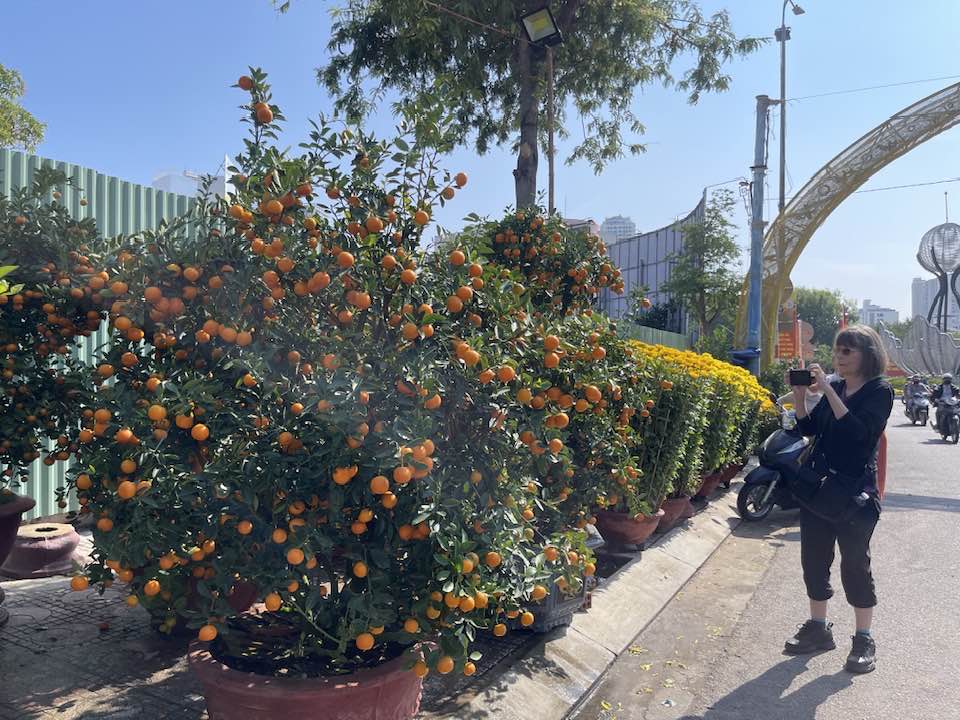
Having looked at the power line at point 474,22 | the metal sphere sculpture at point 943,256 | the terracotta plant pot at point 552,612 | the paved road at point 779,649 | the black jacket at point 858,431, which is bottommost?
the paved road at point 779,649

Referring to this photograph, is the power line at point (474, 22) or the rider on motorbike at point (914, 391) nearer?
the power line at point (474, 22)

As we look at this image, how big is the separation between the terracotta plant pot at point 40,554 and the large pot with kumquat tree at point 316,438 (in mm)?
2631

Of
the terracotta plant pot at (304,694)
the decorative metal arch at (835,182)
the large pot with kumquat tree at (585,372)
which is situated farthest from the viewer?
the decorative metal arch at (835,182)

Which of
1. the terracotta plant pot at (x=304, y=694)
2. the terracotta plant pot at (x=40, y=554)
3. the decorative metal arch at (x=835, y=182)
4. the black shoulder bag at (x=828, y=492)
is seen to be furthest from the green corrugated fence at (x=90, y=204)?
the decorative metal arch at (x=835, y=182)

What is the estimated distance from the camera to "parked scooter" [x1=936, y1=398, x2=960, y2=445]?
16922mm

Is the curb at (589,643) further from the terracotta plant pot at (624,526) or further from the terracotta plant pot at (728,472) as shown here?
the terracotta plant pot at (728,472)

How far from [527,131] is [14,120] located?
1370 cm

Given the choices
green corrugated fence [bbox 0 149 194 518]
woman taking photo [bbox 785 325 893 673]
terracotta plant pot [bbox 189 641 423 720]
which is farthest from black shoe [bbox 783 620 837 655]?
green corrugated fence [bbox 0 149 194 518]

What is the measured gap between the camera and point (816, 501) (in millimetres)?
4371

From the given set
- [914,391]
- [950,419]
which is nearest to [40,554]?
[950,419]

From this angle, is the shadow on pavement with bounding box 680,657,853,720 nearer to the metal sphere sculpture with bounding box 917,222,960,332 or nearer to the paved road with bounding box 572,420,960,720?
the paved road with bounding box 572,420,960,720

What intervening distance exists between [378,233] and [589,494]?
188 cm

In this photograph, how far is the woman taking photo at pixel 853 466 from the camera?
167 inches

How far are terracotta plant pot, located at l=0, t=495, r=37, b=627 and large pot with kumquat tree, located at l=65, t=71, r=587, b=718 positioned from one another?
62.9 inches
